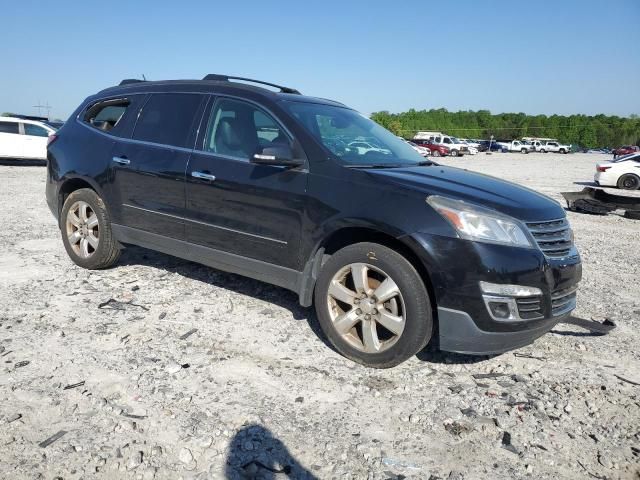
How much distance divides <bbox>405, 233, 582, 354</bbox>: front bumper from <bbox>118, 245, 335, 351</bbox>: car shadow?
1.01 m

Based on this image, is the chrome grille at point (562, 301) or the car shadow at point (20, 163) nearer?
the chrome grille at point (562, 301)

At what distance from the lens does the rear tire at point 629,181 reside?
59.2 feet

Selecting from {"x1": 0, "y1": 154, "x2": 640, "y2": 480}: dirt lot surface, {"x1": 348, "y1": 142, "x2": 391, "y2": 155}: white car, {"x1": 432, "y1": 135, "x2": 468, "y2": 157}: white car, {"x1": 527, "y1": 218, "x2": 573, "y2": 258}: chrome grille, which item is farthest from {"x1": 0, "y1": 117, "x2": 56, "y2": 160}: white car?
{"x1": 432, "y1": 135, "x2": 468, "y2": 157}: white car

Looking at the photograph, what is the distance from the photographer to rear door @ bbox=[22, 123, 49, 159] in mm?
17922

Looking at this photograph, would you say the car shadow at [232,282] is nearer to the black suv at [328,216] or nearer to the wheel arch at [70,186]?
the black suv at [328,216]

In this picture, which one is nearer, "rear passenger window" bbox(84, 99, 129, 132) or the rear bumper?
the rear bumper

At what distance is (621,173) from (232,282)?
17560 mm

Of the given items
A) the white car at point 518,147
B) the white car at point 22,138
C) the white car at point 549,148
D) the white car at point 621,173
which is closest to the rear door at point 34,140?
the white car at point 22,138

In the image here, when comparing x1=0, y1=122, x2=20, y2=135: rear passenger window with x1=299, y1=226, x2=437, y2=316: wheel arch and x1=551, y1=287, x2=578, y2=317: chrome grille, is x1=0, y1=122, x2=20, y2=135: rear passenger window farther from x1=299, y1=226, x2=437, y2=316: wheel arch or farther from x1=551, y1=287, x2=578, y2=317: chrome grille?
x1=551, y1=287, x2=578, y2=317: chrome grille

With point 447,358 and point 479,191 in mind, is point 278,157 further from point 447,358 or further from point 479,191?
point 447,358

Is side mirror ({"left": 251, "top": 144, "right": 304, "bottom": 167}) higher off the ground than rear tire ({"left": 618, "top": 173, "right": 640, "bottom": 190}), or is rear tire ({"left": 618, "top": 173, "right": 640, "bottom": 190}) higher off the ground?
side mirror ({"left": 251, "top": 144, "right": 304, "bottom": 167})

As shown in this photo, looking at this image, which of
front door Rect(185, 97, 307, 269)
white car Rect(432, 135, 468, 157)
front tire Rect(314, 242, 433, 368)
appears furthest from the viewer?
white car Rect(432, 135, 468, 157)

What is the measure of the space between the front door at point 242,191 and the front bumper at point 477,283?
1.01m

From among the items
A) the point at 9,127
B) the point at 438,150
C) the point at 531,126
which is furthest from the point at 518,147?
the point at 9,127
